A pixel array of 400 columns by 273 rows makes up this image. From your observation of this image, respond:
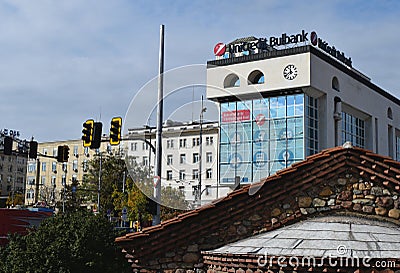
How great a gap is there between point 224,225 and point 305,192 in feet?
5.74

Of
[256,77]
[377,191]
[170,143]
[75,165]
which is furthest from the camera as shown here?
[75,165]

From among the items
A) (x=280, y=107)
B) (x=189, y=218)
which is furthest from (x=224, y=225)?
(x=280, y=107)

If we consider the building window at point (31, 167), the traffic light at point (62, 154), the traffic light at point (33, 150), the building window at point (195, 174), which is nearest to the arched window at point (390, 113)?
the building window at point (195, 174)

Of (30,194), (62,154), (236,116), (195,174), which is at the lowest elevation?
(30,194)

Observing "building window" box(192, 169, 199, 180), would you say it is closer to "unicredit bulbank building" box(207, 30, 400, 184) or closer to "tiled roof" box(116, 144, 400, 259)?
"unicredit bulbank building" box(207, 30, 400, 184)

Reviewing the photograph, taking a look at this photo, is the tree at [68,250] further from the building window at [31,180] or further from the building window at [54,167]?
the building window at [31,180]

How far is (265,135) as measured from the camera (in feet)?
180

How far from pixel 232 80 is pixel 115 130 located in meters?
37.7

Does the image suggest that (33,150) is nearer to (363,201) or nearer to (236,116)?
(363,201)

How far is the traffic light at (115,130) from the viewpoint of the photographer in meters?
20.1

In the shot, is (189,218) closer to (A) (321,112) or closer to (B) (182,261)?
(B) (182,261)

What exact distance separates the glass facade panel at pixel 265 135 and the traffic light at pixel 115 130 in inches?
1228

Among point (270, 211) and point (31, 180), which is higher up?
point (31, 180)

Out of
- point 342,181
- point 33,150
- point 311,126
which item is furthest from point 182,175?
point 311,126
